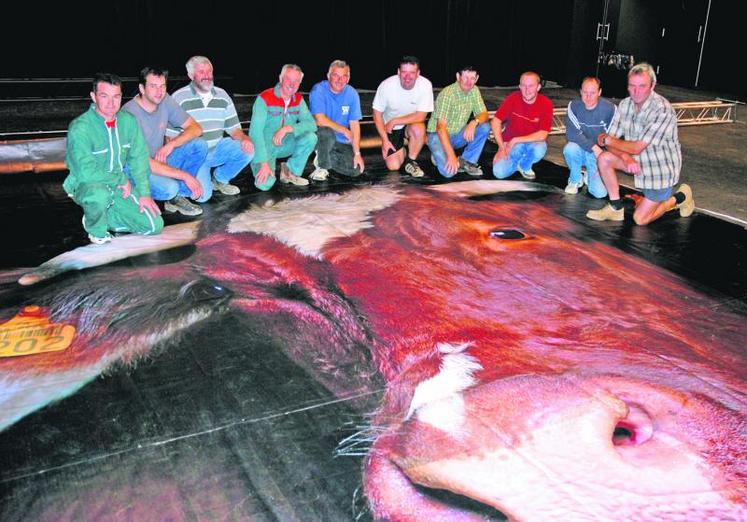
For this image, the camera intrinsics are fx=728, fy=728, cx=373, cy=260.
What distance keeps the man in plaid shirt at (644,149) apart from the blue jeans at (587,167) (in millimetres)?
324

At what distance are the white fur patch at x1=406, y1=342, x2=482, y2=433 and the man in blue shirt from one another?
235 cm

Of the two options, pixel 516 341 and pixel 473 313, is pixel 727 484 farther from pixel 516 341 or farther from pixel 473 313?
pixel 473 313

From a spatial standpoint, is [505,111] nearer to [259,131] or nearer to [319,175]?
[319,175]

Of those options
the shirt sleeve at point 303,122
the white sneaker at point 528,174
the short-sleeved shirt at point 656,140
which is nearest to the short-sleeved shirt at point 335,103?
the shirt sleeve at point 303,122

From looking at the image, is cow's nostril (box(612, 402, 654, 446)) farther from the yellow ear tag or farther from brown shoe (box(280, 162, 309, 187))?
Result: brown shoe (box(280, 162, 309, 187))

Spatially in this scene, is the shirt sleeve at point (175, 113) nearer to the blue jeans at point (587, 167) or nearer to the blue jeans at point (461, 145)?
the blue jeans at point (461, 145)

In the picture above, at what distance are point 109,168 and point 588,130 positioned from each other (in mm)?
2984

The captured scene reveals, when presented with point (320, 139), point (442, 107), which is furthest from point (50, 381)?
point (442, 107)

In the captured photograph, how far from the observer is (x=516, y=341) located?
288 centimetres

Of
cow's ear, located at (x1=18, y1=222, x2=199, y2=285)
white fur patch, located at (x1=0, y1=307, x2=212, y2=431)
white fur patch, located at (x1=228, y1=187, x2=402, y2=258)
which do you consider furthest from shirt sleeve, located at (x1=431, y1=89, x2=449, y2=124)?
white fur patch, located at (x1=0, y1=307, x2=212, y2=431)

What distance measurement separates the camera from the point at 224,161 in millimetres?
4605

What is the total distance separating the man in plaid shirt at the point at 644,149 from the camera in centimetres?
412

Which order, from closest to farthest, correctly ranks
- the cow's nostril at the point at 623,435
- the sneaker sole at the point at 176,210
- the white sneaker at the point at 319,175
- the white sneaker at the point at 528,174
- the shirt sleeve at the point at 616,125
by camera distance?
the cow's nostril at the point at 623,435, the sneaker sole at the point at 176,210, the shirt sleeve at the point at 616,125, the white sneaker at the point at 319,175, the white sneaker at the point at 528,174

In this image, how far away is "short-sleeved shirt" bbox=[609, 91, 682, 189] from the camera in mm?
4133
